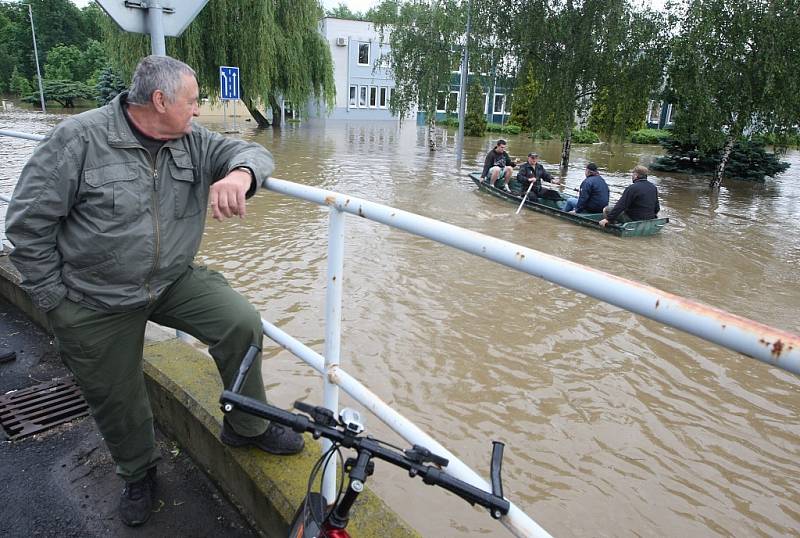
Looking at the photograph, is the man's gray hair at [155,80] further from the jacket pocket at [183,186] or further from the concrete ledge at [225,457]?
the concrete ledge at [225,457]

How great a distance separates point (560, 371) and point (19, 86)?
6299cm

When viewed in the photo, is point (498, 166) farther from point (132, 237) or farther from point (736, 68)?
point (132, 237)

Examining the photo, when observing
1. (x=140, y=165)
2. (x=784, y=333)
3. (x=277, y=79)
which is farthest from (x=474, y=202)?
(x=277, y=79)

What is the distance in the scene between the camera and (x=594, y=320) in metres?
6.36

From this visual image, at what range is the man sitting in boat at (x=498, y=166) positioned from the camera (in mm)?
13602

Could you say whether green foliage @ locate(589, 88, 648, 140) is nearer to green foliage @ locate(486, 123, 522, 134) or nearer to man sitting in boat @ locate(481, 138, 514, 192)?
man sitting in boat @ locate(481, 138, 514, 192)

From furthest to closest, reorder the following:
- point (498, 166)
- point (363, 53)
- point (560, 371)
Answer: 1. point (363, 53)
2. point (498, 166)
3. point (560, 371)

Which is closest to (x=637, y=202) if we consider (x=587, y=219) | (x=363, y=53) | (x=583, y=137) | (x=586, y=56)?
(x=587, y=219)

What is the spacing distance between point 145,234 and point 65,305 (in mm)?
388

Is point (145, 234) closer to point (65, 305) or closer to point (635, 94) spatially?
point (65, 305)

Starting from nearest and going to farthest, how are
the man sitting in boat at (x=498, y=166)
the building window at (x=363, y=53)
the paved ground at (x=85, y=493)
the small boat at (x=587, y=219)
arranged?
1. the paved ground at (x=85, y=493)
2. the small boat at (x=587, y=219)
3. the man sitting in boat at (x=498, y=166)
4. the building window at (x=363, y=53)

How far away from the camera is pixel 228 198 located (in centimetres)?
188

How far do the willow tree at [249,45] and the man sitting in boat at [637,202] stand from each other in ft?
46.0

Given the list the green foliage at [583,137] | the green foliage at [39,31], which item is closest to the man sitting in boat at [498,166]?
the green foliage at [583,137]
